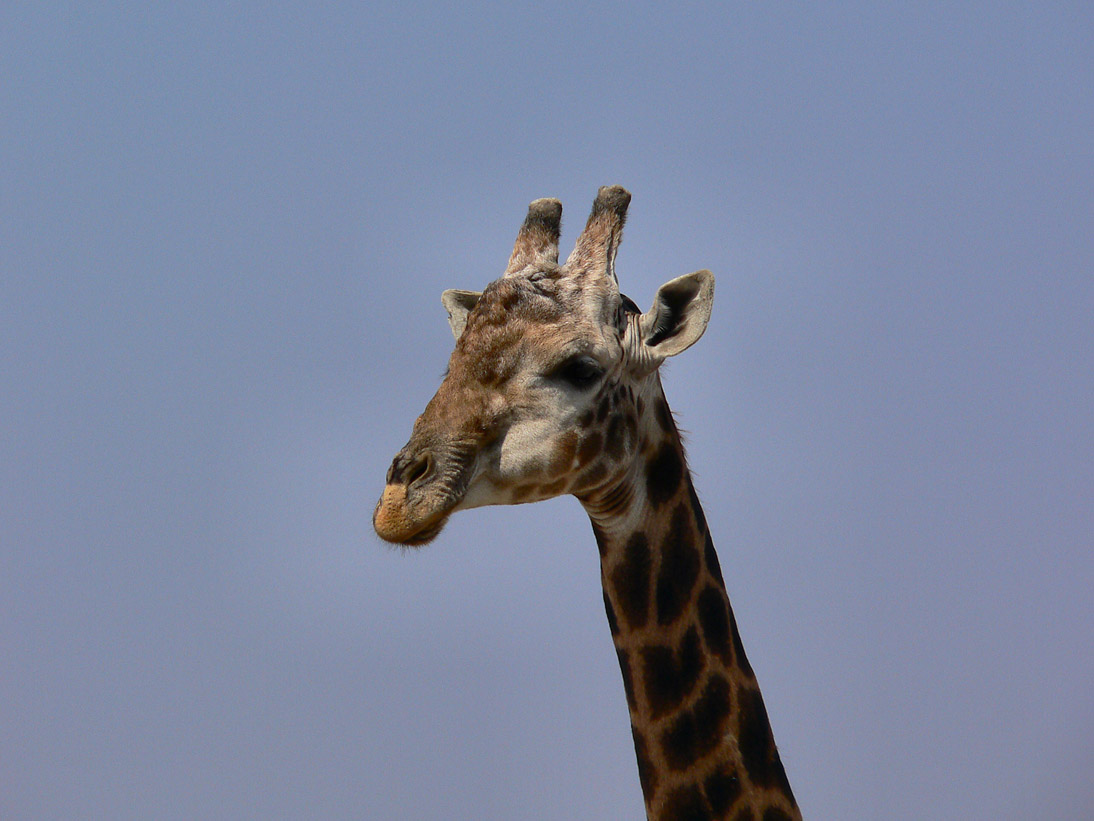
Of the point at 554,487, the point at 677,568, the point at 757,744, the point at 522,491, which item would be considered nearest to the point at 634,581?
the point at 677,568

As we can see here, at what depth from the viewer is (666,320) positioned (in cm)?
541

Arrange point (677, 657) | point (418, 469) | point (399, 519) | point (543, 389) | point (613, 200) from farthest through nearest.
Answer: point (613, 200) → point (677, 657) → point (543, 389) → point (418, 469) → point (399, 519)

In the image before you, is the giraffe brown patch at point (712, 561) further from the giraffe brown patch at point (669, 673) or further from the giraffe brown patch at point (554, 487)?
the giraffe brown patch at point (554, 487)

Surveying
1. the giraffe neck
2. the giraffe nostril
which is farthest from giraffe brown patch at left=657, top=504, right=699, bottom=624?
the giraffe nostril

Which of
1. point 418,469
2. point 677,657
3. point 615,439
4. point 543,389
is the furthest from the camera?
point 677,657

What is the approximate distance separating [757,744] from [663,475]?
4.46 feet

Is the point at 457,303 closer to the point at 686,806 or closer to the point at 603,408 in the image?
the point at 603,408

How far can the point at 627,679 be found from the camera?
5316mm

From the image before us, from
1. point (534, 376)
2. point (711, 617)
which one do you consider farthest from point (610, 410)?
point (711, 617)

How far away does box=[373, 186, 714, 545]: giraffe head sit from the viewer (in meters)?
4.61

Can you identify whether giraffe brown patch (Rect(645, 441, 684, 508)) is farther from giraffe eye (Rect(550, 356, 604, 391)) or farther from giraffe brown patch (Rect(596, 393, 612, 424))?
giraffe eye (Rect(550, 356, 604, 391))

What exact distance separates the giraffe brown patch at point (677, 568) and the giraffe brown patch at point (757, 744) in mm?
529

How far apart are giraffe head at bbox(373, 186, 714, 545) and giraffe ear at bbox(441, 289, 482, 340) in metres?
0.58

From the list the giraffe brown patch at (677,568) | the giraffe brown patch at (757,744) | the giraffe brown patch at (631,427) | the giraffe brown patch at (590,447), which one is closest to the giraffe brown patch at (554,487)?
the giraffe brown patch at (590,447)
